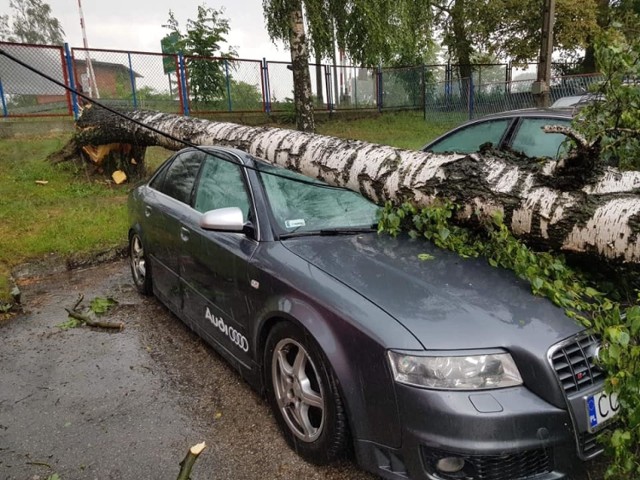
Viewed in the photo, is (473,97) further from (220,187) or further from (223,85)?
(220,187)

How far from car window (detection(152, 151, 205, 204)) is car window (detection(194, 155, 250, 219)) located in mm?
144

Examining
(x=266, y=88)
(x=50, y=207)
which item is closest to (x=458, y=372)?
(x=50, y=207)

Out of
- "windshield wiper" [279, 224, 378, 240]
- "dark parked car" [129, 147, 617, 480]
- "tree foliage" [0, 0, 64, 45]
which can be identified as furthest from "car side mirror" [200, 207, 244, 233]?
"tree foliage" [0, 0, 64, 45]

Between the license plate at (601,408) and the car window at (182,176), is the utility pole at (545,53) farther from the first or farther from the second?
the license plate at (601,408)

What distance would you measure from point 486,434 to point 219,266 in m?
1.83

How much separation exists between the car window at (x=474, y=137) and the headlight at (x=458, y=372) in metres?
3.47

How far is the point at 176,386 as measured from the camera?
10.9ft

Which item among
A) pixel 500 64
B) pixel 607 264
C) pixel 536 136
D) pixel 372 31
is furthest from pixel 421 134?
pixel 607 264

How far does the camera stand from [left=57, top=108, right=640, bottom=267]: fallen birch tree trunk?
2500mm

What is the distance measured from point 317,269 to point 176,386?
146 cm

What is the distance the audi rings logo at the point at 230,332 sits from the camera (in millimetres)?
2959

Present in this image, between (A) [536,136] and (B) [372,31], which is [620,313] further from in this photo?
(B) [372,31]

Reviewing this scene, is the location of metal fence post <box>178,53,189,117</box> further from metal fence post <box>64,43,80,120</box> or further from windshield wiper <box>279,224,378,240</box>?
windshield wiper <box>279,224,378,240</box>

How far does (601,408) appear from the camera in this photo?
205 centimetres
